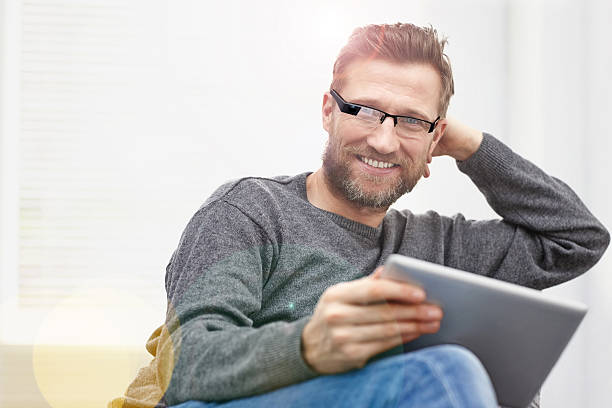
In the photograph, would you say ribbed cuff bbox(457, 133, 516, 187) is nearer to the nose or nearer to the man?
the man

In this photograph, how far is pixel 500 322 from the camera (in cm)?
90

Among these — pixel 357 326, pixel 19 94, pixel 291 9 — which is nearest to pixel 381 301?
pixel 357 326

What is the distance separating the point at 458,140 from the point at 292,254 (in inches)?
23.6

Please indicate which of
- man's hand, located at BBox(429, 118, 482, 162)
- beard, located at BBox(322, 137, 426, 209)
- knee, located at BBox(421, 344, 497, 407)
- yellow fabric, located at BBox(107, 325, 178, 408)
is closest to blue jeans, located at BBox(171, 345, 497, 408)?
knee, located at BBox(421, 344, 497, 407)

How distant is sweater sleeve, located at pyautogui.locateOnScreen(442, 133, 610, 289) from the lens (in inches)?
64.5

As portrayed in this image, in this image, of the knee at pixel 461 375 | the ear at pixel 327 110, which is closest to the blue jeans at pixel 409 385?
the knee at pixel 461 375

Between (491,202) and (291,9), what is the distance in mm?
1285

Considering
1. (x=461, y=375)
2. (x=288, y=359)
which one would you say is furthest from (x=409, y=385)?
(x=288, y=359)

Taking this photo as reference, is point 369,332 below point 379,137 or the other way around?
below

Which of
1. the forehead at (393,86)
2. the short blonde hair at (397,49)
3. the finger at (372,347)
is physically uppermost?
the short blonde hair at (397,49)

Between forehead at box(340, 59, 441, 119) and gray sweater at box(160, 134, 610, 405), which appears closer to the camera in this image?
gray sweater at box(160, 134, 610, 405)

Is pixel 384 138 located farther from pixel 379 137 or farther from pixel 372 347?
pixel 372 347

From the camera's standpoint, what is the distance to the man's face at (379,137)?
4.82 ft

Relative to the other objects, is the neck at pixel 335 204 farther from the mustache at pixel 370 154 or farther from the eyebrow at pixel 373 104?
the eyebrow at pixel 373 104
